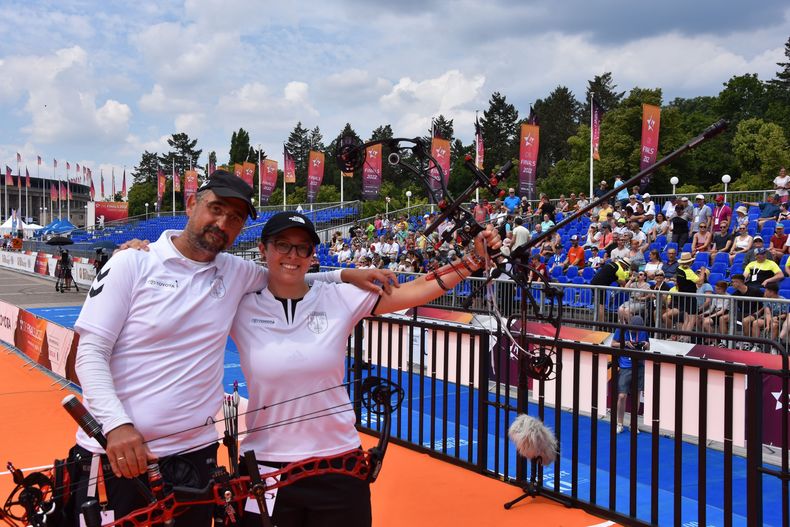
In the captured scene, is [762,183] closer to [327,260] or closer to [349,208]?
[349,208]

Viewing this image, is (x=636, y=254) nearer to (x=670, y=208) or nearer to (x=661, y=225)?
(x=661, y=225)

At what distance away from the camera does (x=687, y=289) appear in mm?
9945

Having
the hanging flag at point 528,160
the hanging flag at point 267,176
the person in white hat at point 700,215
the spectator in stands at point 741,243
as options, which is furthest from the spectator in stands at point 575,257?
the hanging flag at point 267,176

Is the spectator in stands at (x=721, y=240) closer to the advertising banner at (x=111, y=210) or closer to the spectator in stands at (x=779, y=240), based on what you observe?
the spectator in stands at (x=779, y=240)

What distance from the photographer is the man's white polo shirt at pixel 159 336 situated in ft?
7.54

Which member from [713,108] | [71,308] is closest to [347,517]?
[71,308]

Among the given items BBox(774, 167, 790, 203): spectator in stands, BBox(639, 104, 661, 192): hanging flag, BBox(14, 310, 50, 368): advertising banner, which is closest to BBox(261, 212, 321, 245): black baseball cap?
BBox(14, 310, 50, 368): advertising banner

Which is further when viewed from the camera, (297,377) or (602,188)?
(602,188)

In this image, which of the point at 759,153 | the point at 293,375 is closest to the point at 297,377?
the point at 293,375

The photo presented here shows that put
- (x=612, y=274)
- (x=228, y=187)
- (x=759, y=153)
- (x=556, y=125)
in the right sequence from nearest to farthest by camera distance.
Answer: (x=228, y=187), (x=612, y=274), (x=759, y=153), (x=556, y=125)

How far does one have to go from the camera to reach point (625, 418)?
28.8 ft

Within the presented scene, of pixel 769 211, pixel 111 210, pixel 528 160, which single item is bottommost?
pixel 769 211

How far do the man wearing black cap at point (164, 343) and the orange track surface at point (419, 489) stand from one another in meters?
2.30

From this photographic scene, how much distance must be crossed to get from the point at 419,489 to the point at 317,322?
9.25ft
